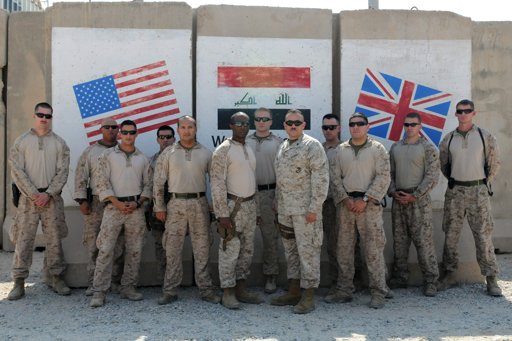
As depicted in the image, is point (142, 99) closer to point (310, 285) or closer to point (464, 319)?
point (310, 285)

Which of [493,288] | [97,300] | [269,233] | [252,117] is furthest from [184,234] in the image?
[493,288]

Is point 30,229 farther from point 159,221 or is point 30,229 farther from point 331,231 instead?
point 331,231

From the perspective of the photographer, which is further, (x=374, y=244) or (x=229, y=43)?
(x=229, y=43)

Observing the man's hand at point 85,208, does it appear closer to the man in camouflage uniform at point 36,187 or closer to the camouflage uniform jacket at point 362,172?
the man in camouflage uniform at point 36,187

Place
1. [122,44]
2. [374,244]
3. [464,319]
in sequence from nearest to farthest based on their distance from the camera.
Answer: [464,319] → [374,244] → [122,44]

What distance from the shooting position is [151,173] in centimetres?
553

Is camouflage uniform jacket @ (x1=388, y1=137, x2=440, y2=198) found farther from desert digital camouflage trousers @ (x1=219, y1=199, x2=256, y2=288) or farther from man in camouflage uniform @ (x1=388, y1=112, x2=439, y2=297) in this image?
desert digital camouflage trousers @ (x1=219, y1=199, x2=256, y2=288)

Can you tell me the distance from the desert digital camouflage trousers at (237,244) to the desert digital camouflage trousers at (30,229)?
197 centimetres

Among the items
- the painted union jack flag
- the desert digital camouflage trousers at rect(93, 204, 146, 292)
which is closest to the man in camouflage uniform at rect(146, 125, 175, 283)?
the desert digital camouflage trousers at rect(93, 204, 146, 292)

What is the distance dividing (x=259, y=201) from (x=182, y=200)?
36.1 inches

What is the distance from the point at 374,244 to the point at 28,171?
3.91 meters

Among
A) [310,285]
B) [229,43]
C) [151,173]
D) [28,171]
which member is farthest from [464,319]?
[28,171]

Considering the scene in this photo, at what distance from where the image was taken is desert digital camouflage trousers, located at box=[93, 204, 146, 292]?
529 centimetres

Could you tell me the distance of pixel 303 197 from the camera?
503cm
